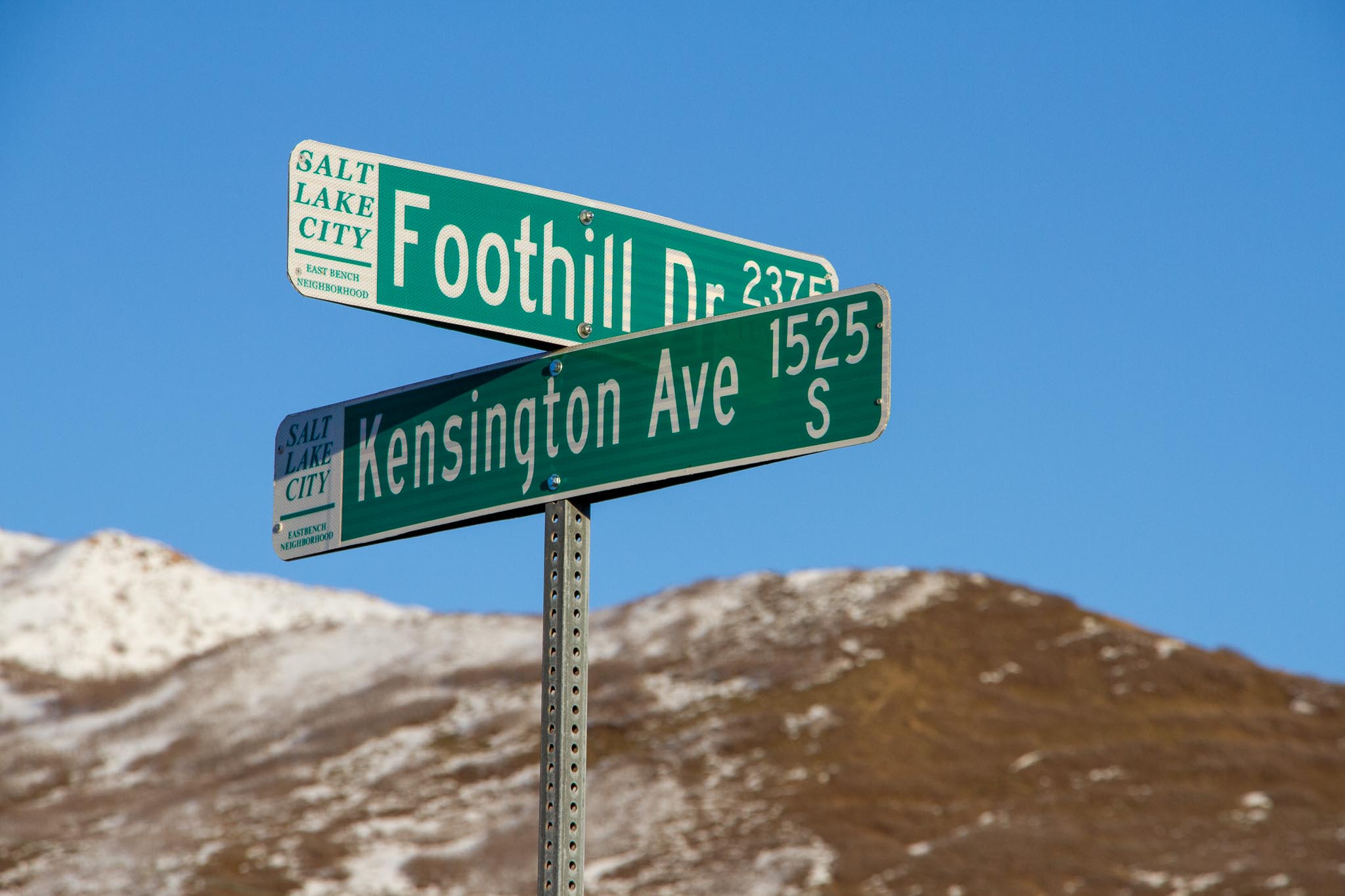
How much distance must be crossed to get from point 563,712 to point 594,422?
0.71m

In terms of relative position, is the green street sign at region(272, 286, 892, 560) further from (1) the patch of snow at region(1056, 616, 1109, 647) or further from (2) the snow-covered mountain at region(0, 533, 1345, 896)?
(1) the patch of snow at region(1056, 616, 1109, 647)

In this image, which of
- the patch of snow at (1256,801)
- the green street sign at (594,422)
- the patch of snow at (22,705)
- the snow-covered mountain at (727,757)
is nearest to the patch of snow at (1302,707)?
the snow-covered mountain at (727,757)

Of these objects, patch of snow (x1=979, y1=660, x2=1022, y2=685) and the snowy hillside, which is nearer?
patch of snow (x1=979, y1=660, x2=1022, y2=685)

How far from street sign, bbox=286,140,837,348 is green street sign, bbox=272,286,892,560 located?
17 cm

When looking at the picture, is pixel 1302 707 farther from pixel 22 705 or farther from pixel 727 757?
pixel 22 705

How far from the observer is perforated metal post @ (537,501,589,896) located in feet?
10.4

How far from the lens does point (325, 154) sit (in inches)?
145

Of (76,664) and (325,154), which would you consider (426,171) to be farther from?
(76,664)

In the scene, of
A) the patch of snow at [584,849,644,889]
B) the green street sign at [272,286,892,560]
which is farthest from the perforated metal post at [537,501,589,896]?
the patch of snow at [584,849,644,889]

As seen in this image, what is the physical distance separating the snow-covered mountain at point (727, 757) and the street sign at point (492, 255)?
31179mm

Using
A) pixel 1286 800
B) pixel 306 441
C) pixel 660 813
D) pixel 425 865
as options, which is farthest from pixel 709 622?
pixel 306 441

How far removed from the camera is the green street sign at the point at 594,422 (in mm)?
3426

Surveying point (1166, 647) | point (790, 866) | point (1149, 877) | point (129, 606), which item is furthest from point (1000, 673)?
point (129, 606)

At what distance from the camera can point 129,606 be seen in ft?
206
